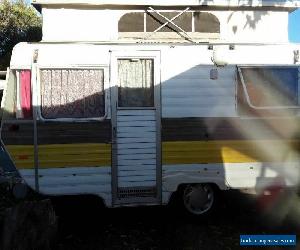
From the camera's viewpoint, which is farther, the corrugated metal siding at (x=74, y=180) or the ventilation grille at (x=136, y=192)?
the ventilation grille at (x=136, y=192)

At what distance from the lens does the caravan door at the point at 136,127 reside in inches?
264

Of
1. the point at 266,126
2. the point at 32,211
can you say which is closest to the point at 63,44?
the point at 32,211

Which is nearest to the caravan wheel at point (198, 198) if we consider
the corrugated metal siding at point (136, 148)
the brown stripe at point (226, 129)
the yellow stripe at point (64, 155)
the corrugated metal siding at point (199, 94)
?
the corrugated metal siding at point (136, 148)

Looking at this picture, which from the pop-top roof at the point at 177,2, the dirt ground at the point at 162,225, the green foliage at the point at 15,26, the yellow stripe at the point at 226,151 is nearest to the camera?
the dirt ground at the point at 162,225

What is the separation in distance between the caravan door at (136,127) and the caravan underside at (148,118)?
0.05ft

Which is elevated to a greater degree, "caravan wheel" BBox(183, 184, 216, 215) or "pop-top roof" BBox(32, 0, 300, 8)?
"pop-top roof" BBox(32, 0, 300, 8)

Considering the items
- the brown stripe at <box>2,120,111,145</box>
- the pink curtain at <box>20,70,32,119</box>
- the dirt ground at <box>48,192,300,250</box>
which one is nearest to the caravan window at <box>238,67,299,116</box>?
the dirt ground at <box>48,192,300,250</box>

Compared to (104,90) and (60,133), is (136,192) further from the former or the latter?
(104,90)

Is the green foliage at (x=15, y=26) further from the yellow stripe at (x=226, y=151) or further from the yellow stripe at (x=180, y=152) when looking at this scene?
the yellow stripe at (x=226, y=151)

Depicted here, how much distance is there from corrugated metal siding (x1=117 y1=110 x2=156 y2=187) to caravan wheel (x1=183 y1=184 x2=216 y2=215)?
0.65 metres

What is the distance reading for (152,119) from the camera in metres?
6.77

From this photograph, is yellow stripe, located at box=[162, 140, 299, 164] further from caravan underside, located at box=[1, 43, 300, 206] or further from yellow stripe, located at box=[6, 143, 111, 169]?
yellow stripe, located at box=[6, 143, 111, 169]

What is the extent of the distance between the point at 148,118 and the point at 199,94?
875 mm

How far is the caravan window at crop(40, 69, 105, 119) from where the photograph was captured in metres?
6.58
